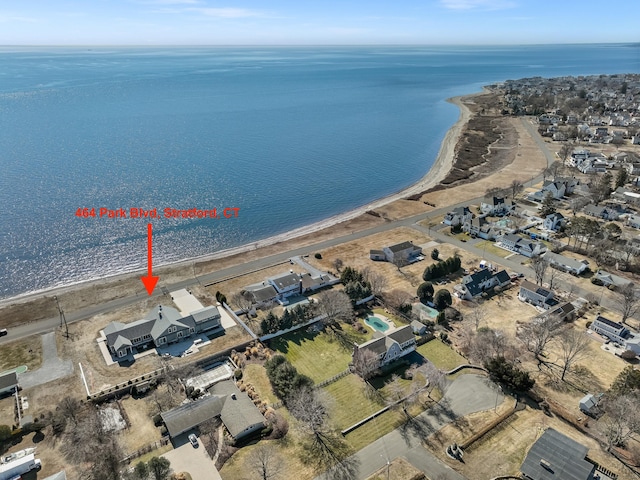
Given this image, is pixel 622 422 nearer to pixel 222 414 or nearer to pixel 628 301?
pixel 628 301

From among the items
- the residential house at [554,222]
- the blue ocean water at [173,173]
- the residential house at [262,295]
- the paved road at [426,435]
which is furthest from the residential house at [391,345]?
the residential house at [554,222]

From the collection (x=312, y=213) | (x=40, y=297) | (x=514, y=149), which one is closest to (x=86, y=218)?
(x=40, y=297)

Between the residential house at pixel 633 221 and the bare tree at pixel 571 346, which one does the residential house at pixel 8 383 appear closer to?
the bare tree at pixel 571 346

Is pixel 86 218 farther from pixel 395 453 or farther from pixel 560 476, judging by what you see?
pixel 560 476

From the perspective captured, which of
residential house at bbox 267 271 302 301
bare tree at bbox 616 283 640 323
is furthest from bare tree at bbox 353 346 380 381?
bare tree at bbox 616 283 640 323

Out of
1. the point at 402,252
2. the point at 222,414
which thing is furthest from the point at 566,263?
the point at 222,414

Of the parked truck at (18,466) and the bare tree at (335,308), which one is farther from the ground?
the bare tree at (335,308)
